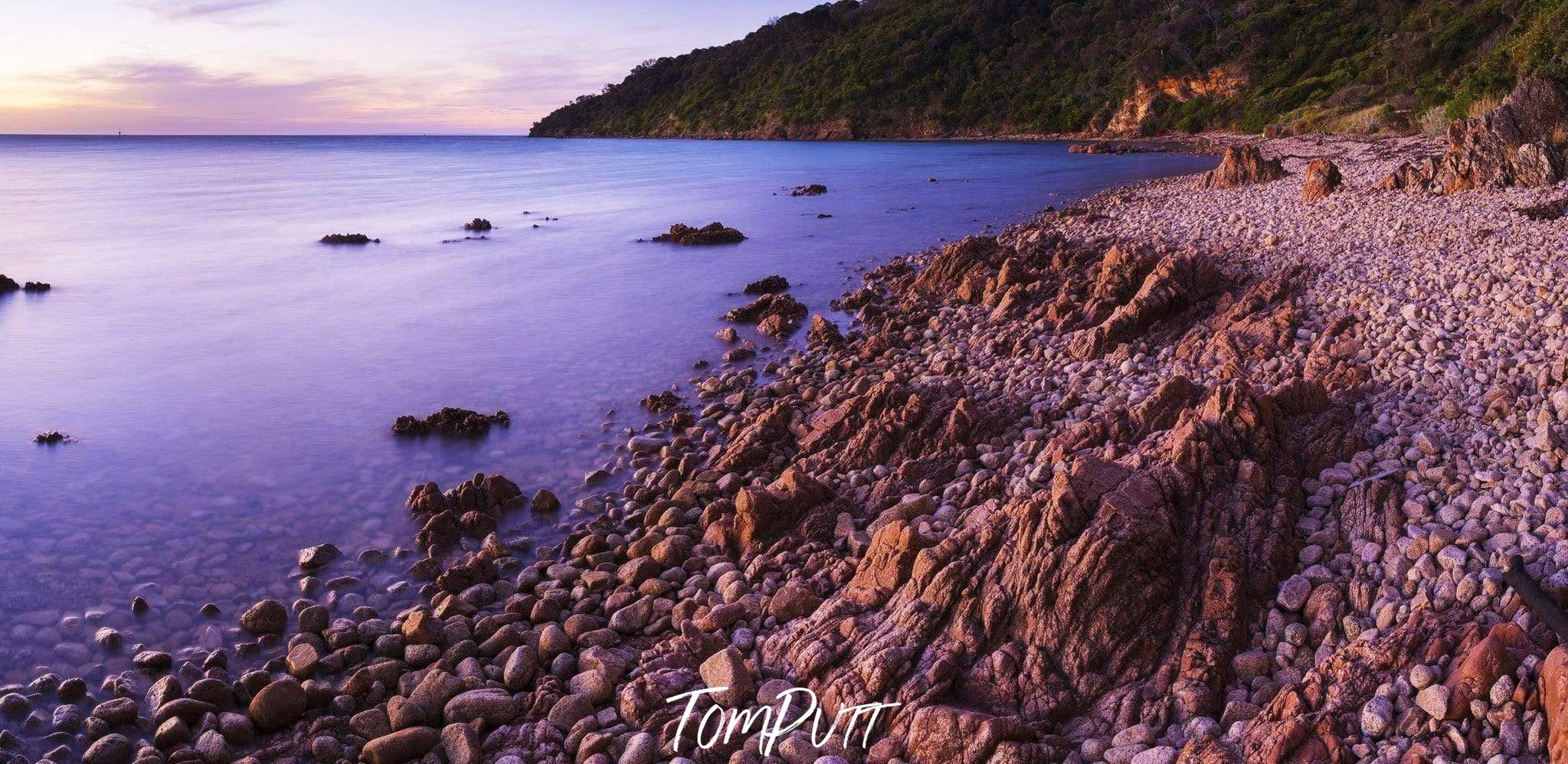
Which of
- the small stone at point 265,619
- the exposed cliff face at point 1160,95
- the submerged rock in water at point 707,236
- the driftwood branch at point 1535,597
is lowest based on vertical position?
the small stone at point 265,619

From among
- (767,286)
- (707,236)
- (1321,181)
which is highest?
(1321,181)

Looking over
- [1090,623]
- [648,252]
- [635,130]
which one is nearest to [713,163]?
[648,252]

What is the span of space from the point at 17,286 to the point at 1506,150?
3260cm

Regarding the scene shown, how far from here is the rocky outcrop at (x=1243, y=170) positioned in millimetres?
27062

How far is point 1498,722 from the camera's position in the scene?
4.51m

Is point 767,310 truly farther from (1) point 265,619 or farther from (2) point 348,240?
(2) point 348,240

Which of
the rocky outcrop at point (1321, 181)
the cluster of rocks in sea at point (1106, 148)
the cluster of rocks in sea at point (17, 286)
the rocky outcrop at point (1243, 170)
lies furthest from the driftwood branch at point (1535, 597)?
the cluster of rocks in sea at point (1106, 148)

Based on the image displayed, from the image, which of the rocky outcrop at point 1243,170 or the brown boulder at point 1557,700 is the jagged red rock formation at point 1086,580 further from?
the rocky outcrop at point 1243,170

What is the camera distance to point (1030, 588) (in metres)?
6.00

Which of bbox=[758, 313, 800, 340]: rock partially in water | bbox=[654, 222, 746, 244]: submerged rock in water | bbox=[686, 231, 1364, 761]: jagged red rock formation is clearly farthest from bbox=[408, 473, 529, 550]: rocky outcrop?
bbox=[654, 222, 746, 244]: submerged rock in water

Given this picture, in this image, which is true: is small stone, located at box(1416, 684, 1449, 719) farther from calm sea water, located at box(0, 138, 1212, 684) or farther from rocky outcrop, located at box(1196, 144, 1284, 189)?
rocky outcrop, located at box(1196, 144, 1284, 189)

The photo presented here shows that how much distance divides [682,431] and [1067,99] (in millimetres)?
89040

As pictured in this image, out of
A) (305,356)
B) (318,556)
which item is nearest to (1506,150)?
(318,556)

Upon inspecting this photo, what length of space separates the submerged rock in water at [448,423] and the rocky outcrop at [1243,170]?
924 inches
